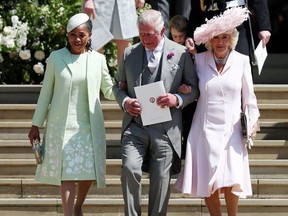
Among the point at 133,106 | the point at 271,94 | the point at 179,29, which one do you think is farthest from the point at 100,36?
the point at 271,94

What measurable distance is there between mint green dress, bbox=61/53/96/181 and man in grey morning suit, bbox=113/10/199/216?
1.08 feet

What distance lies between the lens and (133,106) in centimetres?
773

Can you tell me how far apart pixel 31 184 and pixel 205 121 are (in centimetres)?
209

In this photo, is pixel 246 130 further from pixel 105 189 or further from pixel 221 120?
pixel 105 189

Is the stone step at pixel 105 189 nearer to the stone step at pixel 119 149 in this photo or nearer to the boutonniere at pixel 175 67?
the stone step at pixel 119 149

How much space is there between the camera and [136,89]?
7750mm

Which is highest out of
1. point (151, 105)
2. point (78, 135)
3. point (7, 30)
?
point (7, 30)

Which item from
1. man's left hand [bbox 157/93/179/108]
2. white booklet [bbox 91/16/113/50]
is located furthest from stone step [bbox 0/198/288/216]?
man's left hand [bbox 157/93/179/108]

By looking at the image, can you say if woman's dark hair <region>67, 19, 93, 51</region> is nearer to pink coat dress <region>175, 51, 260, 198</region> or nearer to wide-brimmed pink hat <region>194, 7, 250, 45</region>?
wide-brimmed pink hat <region>194, 7, 250, 45</region>

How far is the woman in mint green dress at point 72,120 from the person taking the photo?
802 cm

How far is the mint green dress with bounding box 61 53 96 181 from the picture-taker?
8016mm

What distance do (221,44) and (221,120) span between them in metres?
0.56

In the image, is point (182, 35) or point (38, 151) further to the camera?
point (182, 35)

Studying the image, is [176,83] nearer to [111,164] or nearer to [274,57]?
[111,164]
